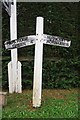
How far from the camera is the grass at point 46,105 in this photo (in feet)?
16.6

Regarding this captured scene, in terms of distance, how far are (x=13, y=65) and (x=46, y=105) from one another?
43.4 inches

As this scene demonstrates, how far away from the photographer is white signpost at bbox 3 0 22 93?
603 cm

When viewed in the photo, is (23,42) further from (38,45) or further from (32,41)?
(38,45)

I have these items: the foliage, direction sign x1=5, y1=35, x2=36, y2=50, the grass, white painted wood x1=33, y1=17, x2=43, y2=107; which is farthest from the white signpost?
white painted wood x1=33, y1=17, x2=43, y2=107

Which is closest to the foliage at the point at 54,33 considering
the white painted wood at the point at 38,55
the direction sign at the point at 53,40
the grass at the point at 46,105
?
the grass at the point at 46,105

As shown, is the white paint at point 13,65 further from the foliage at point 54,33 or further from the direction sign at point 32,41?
the direction sign at point 32,41

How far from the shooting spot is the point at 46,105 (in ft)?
18.1

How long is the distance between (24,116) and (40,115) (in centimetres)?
25

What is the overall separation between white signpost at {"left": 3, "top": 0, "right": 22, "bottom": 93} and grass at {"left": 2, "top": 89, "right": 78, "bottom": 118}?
164 mm

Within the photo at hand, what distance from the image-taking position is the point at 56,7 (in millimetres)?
6648

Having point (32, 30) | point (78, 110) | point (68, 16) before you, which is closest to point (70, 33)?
point (68, 16)

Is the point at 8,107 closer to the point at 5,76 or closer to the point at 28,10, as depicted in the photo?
the point at 5,76

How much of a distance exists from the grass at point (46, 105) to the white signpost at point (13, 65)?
164mm

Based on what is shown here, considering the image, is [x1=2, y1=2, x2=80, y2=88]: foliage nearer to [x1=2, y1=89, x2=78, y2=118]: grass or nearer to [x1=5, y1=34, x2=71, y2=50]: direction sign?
[x1=2, y1=89, x2=78, y2=118]: grass
